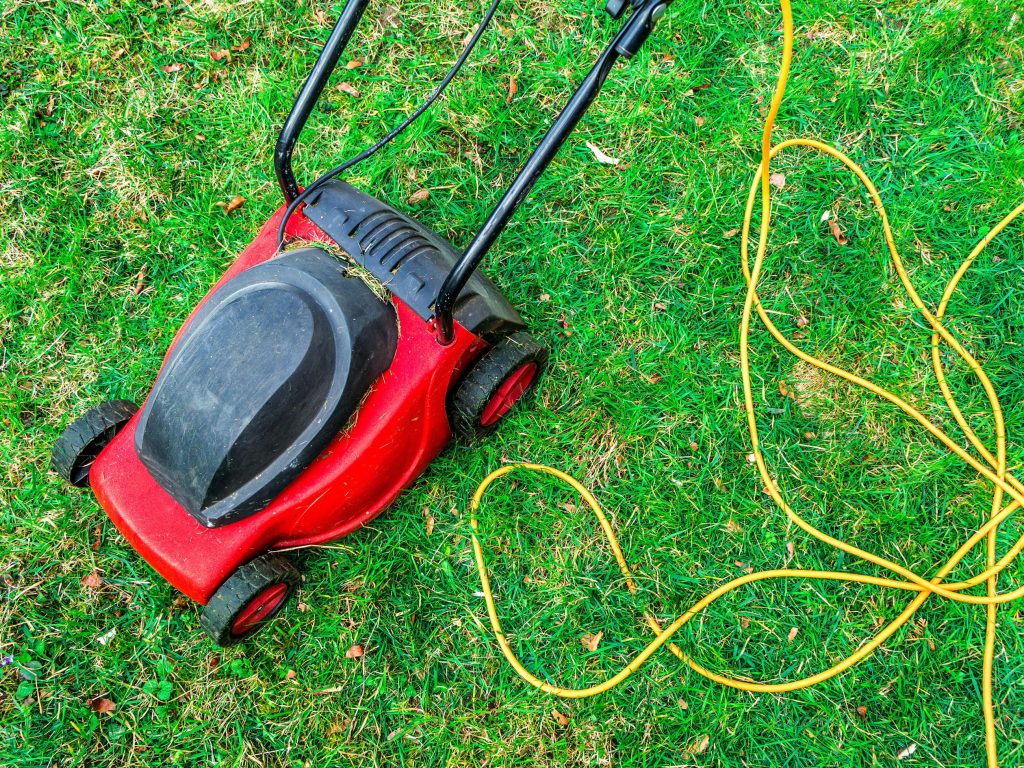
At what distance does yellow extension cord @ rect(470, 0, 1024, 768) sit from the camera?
1772mm

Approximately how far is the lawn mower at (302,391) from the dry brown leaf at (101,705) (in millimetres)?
388

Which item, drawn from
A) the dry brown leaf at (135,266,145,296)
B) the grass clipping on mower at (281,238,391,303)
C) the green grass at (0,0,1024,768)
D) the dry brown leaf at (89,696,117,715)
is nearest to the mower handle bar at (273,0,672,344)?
the grass clipping on mower at (281,238,391,303)

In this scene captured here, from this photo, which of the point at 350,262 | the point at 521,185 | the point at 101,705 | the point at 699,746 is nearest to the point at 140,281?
the point at 350,262

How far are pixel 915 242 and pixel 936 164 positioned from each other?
0.74 ft

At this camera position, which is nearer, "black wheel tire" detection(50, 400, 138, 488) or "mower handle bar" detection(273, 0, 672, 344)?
"mower handle bar" detection(273, 0, 672, 344)

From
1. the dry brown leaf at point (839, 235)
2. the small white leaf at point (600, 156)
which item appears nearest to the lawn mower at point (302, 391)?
the small white leaf at point (600, 156)

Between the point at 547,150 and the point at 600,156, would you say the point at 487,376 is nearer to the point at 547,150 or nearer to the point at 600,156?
the point at 547,150

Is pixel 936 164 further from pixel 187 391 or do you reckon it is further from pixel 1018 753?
pixel 187 391

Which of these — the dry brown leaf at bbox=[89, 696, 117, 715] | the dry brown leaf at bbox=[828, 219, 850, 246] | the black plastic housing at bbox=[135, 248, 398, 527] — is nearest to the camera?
the black plastic housing at bbox=[135, 248, 398, 527]

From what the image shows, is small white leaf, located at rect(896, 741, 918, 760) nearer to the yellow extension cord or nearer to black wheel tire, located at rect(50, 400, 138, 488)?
the yellow extension cord

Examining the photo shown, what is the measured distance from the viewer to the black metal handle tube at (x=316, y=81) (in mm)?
1493

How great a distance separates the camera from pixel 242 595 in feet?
5.36

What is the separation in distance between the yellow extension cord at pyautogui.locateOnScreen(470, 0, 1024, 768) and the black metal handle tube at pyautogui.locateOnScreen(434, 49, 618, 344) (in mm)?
567

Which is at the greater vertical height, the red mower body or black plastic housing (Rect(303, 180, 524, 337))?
black plastic housing (Rect(303, 180, 524, 337))
